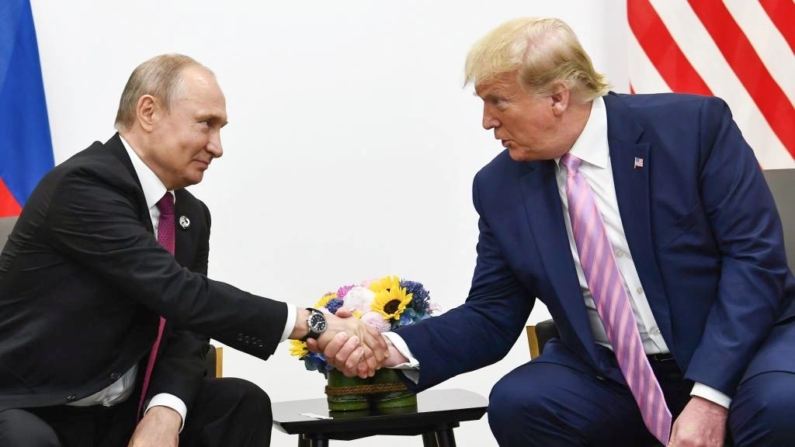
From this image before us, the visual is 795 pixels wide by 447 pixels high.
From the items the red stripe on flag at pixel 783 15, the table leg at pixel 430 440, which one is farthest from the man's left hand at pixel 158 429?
the red stripe on flag at pixel 783 15

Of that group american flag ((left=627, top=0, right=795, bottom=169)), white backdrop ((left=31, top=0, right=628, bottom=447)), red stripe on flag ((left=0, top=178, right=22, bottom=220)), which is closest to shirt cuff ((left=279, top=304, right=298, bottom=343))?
white backdrop ((left=31, top=0, right=628, bottom=447))

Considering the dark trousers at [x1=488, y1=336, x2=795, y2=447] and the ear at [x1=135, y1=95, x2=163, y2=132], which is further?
the ear at [x1=135, y1=95, x2=163, y2=132]

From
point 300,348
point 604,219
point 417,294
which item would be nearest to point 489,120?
point 604,219

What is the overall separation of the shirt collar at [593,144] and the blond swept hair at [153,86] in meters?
1.00

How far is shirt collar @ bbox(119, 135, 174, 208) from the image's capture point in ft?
8.67

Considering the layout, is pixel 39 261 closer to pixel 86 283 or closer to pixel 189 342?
pixel 86 283

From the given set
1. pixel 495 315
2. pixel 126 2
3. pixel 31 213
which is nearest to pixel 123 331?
pixel 31 213

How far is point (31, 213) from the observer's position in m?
2.48

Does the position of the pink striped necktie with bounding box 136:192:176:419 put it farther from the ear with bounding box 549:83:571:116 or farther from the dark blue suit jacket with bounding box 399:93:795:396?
the ear with bounding box 549:83:571:116

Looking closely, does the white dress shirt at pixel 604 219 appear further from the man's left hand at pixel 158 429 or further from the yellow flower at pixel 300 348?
the man's left hand at pixel 158 429

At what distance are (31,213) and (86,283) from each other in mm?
209

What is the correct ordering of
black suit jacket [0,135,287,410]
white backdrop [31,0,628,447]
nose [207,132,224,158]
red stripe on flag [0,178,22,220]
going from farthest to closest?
1. white backdrop [31,0,628,447]
2. red stripe on flag [0,178,22,220]
3. nose [207,132,224,158]
4. black suit jacket [0,135,287,410]

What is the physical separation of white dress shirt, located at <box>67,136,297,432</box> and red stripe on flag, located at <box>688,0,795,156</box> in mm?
2097

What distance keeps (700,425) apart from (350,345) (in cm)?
87
